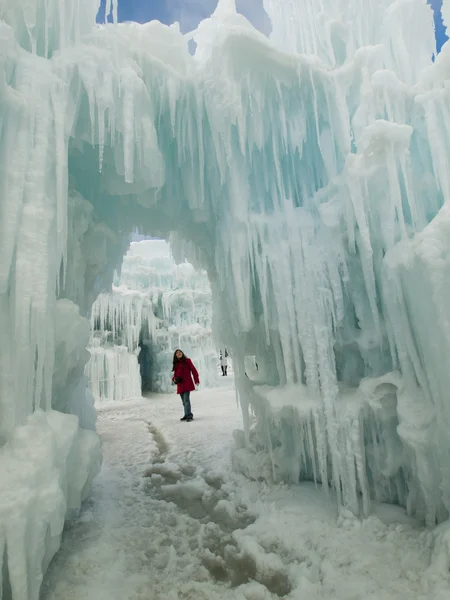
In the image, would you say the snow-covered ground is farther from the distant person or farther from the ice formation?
the distant person

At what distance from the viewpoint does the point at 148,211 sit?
6117 millimetres

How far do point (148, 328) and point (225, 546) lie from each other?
14937mm

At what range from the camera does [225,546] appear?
344cm

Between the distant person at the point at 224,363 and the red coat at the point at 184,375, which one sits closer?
the red coat at the point at 184,375

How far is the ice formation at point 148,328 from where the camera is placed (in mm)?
15617

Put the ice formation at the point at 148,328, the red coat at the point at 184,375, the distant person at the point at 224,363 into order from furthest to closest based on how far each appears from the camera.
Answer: the distant person at the point at 224,363, the ice formation at the point at 148,328, the red coat at the point at 184,375

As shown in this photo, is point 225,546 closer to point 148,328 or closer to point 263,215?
point 263,215

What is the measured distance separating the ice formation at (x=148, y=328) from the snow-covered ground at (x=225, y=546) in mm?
10514

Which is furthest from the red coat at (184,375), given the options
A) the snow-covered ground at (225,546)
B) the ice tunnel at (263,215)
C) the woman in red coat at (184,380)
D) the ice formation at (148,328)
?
the ice formation at (148,328)

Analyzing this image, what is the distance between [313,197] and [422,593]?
14.7ft

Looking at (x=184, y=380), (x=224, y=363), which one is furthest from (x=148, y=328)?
(x=184, y=380)

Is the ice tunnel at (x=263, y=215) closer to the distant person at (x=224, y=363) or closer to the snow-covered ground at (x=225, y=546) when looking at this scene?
the snow-covered ground at (x=225, y=546)

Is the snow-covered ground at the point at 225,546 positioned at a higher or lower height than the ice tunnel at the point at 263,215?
lower

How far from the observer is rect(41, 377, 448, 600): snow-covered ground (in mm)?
2764
